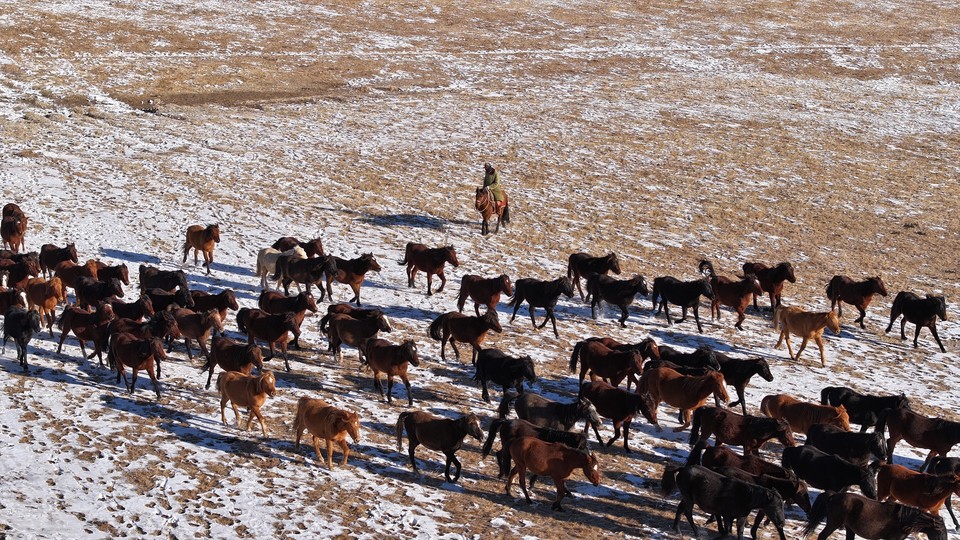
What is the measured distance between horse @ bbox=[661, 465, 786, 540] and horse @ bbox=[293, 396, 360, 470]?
4263mm

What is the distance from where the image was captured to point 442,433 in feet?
43.1

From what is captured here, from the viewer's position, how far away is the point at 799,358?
64.7ft

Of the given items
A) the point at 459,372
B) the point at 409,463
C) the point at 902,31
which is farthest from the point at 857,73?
the point at 409,463

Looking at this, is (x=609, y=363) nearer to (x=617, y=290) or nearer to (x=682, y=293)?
(x=617, y=290)

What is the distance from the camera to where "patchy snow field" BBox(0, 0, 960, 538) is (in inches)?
503

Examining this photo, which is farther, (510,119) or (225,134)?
(510,119)

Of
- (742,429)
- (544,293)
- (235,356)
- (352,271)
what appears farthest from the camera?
(352,271)

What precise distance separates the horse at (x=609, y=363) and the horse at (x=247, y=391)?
17.0 feet

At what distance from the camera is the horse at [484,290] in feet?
64.9

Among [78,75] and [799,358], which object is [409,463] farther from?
[78,75]

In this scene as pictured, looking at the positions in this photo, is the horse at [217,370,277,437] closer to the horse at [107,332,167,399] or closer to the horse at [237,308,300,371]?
the horse at [107,332,167,399]

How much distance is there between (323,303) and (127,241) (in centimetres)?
577

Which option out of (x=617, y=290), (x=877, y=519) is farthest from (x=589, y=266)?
(x=877, y=519)

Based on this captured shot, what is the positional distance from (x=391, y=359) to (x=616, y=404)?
3.51 m
